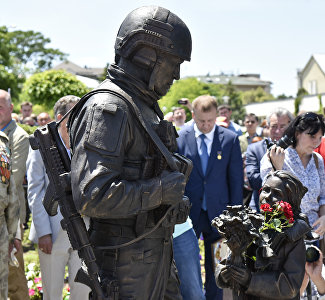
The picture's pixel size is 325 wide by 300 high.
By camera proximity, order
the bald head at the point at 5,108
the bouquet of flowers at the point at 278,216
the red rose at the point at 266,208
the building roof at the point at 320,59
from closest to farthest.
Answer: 1. the bouquet of flowers at the point at 278,216
2. the red rose at the point at 266,208
3. the bald head at the point at 5,108
4. the building roof at the point at 320,59

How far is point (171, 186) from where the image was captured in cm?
313

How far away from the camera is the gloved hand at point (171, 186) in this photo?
3.12m

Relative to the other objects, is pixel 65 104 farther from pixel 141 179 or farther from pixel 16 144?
pixel 141 179

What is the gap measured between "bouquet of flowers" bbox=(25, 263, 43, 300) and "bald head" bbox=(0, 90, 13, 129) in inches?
69.5

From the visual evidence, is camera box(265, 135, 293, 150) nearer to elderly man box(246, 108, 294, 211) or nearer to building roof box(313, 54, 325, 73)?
elderly man box(246, 108, 294, 211)

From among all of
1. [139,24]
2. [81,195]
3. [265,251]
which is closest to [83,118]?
[81,195]

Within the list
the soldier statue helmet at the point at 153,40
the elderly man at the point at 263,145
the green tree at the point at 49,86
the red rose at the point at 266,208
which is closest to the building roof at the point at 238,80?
the green tree at the point at 49,86

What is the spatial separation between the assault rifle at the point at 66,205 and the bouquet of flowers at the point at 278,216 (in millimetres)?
1488

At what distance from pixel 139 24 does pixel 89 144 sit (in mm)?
734

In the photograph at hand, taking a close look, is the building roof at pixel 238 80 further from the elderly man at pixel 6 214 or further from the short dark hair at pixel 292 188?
the short dark hair at pixel 292 188

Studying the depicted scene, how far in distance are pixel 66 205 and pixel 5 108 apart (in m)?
3.67

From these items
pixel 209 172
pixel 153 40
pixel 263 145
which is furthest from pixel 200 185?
pixel 153 40

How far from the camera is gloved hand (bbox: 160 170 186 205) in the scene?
3.12 metres

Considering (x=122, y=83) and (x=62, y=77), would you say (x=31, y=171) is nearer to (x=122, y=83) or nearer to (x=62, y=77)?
(x=122, y=83)
